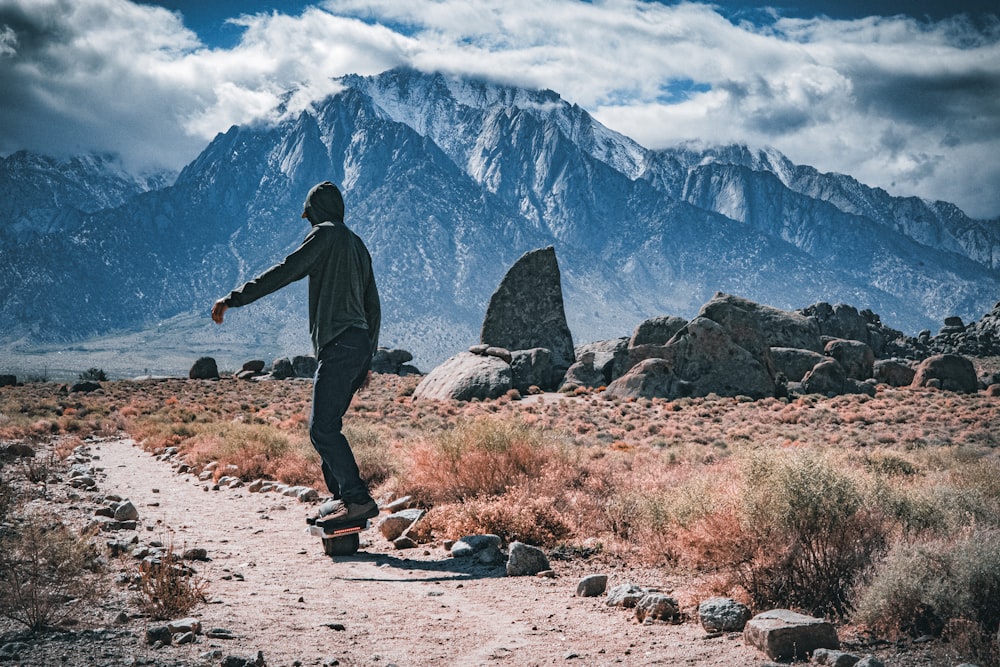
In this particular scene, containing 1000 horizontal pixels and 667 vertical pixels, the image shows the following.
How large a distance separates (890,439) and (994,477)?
12.5 metres

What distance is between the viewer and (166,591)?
4.55 m

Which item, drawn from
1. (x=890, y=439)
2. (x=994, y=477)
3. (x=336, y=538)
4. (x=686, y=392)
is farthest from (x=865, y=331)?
(x=336, y=538)

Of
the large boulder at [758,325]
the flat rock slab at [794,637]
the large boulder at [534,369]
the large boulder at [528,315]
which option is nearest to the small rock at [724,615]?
the flat rock slab at [794,637]

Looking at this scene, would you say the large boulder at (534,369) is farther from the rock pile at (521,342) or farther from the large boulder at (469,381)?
the large boulder at (469,381)

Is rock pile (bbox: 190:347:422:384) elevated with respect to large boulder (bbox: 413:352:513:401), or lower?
elevated

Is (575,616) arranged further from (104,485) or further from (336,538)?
(104,485)

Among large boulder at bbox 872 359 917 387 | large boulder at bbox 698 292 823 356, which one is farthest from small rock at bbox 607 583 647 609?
large boulder at bbox 872 359 917 387

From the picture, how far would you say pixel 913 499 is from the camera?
20.7 feet

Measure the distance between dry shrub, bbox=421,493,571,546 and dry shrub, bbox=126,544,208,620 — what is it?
8.99ft

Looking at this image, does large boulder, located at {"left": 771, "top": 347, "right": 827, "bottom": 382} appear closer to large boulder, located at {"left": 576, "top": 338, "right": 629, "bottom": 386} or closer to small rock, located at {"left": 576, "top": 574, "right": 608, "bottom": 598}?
large boulder, located at {"left": 576, "top": 338, "right": 629, "bottom": 386}

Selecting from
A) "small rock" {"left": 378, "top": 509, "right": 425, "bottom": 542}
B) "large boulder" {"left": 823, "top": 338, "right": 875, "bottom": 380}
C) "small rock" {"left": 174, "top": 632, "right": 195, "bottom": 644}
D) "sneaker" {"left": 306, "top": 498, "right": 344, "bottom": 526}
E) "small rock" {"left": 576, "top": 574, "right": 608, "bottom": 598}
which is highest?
"sneaker" {"left": 306, "top": 498, "right": 344, "bottom": 526}

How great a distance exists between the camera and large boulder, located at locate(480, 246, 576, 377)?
40969mm

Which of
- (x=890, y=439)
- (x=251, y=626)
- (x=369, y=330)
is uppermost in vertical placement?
(x=369, y=330)

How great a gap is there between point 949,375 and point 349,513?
36.1m
